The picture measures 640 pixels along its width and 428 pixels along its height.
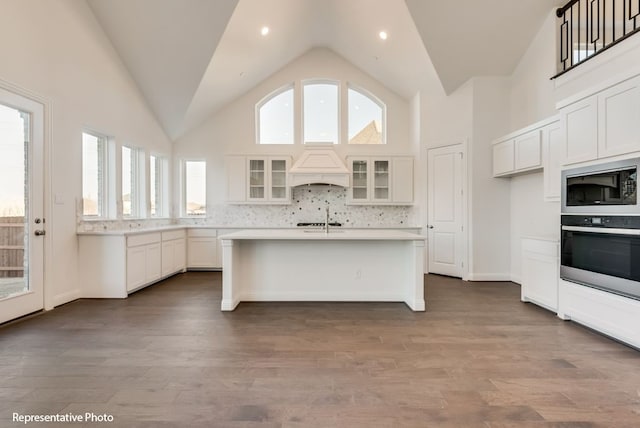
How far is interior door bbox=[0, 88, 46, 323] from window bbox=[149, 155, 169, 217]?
267cm

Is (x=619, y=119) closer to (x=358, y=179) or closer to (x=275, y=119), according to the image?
(x=358, y=179)

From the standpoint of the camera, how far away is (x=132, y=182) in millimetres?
5816

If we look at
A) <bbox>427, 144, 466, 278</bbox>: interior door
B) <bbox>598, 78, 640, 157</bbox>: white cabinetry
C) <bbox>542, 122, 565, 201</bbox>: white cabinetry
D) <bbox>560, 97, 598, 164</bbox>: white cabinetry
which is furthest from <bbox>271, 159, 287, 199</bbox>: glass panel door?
<bbox>598, 78, 640, 157</bbox>: white cabinetry

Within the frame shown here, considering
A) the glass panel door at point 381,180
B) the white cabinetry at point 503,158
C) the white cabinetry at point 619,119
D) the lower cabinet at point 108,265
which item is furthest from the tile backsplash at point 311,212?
the white cabinetry at point 619,119

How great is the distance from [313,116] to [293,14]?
2085 mm

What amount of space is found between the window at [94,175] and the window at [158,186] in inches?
53.7

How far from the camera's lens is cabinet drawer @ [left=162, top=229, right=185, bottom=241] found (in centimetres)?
561

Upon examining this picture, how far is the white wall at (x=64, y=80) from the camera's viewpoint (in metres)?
3.47

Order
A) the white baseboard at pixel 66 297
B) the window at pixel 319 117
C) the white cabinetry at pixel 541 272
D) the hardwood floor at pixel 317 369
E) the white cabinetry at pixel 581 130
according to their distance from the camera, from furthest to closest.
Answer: the window at pixel 319 117, the white baseboard at pixel 66 297, the white cabinetry at pixel 541 272, the white cabinetry at pixel 581 130, the hardwood floor at pixel 317 369

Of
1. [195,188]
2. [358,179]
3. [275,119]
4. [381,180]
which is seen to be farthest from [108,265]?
[381,180]

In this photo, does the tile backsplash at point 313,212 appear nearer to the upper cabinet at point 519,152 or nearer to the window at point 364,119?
the window at point 364,119

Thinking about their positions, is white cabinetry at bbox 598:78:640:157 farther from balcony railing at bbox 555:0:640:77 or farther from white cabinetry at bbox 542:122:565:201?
balcony railing at bbox 555:0:640:77

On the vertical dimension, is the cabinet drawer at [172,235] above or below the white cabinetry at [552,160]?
below

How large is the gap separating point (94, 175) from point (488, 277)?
20.5ft
